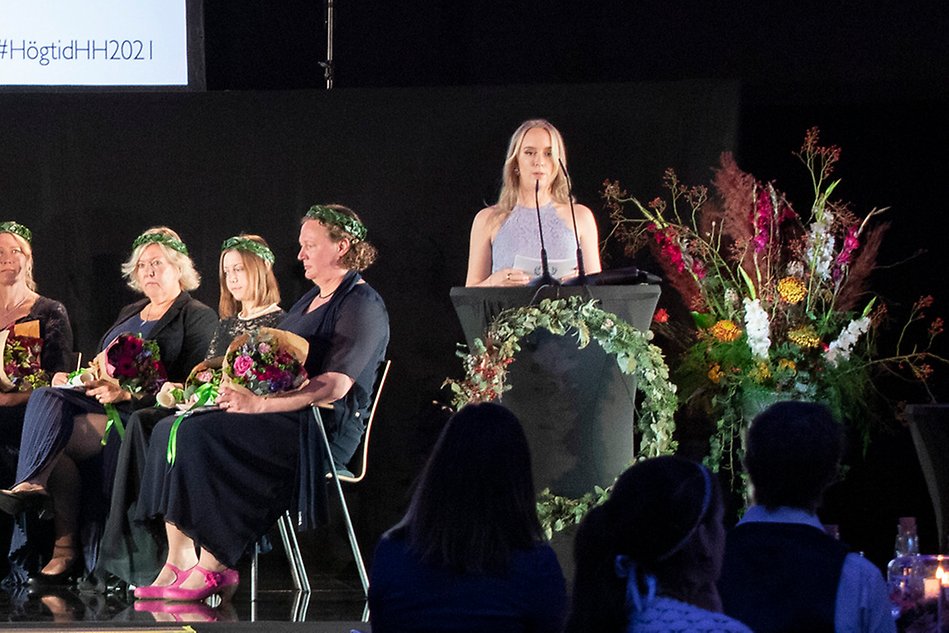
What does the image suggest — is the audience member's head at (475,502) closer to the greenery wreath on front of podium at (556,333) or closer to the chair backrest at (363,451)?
the greenery wreath on front of podium at (556,333)

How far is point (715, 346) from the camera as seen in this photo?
5504mm

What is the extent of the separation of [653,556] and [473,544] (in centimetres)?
32

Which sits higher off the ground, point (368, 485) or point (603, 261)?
point (603, 261)

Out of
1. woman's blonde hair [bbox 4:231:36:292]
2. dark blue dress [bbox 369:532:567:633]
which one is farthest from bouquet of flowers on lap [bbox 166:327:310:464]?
dark blue dress [bbox 369:532:567:633]

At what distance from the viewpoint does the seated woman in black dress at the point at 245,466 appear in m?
5.14

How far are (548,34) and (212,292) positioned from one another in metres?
1.75

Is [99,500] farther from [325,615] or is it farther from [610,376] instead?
[610,376]

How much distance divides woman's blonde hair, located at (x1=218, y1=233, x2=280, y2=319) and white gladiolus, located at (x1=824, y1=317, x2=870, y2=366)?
6.61ft

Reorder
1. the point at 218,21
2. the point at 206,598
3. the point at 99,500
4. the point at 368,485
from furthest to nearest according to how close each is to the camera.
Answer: the point at 218,21, the point at 368,485, the point at 99,500, the point at 206,598

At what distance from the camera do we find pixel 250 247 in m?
5.76

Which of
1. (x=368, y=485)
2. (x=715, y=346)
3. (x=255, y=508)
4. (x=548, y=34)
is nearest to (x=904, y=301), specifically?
(x=715, y=346)

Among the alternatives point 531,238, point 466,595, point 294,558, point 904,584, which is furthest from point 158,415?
point 466,595

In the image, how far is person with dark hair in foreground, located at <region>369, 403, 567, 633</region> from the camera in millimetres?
2285

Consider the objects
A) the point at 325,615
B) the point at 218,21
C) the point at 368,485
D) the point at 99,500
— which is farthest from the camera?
the point at 218,21
